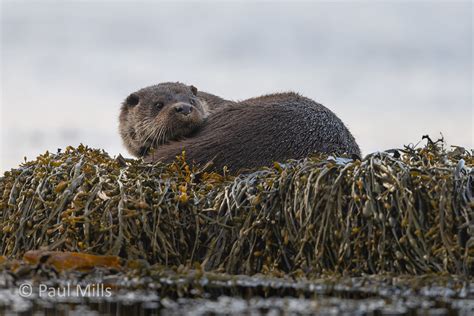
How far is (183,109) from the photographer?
6.77 metres

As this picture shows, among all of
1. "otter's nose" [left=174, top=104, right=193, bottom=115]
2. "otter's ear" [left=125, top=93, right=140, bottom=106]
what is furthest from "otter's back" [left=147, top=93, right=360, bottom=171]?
"otter's ear" [left=125, top=93, right=140, bottom=106]

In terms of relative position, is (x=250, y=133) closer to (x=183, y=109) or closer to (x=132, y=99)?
(x=183, y=109)

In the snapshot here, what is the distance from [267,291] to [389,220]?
889mm

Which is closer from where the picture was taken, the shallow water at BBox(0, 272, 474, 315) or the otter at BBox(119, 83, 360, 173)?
the shallow water at BBox(0, 272, 474, 315)

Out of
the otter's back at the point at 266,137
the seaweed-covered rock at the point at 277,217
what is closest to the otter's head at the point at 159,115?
the otter's back at the point at 266,137

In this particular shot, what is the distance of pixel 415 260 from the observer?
442 centimetres

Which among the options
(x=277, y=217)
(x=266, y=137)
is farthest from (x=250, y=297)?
(x=266, y=137)

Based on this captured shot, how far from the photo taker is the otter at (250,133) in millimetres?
5832

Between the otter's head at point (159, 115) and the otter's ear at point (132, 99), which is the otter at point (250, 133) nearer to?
the otter's head at point (159, 115)

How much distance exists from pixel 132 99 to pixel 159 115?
2.10ft

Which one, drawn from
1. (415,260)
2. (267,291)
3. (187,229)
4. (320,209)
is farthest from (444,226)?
(187,229)

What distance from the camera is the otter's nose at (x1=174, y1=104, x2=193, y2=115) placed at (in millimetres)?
6768

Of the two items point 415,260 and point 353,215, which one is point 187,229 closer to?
point 353,215

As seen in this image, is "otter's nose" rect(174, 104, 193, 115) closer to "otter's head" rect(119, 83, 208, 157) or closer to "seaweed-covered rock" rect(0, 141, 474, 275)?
"otter's head" rect(119, 83, 208, 157)
